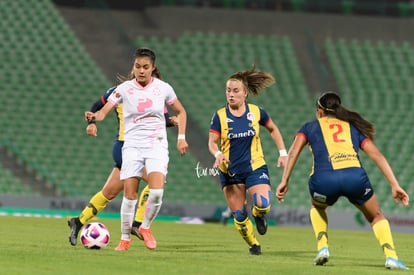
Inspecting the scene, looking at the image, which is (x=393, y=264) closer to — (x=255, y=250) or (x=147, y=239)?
(x=255, y=250)

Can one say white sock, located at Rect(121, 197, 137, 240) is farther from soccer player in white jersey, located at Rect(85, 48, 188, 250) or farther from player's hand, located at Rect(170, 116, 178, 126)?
player's hand, located at Rect(170, 116, 178, 126)

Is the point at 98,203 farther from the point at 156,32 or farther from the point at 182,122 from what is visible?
the point at 156,32

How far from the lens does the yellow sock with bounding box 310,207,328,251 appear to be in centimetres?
1058

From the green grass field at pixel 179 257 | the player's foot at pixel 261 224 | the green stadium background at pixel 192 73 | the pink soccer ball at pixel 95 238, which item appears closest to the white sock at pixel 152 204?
the green grass field at pixel 179 257

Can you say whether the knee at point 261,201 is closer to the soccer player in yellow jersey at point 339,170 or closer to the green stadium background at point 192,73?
the soccer player in yellow jersey at point 339,170

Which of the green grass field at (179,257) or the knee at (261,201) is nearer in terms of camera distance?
the green grass field at (179,257)

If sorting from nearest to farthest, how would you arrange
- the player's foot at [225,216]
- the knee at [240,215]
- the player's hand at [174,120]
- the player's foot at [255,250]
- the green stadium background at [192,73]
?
1. the player's foot at [255,250]
2. the knee at [240,215]
3. the player's hand at [174,120]
4. the player's foot at [225,216]
5. the green stadium background at [192,73]

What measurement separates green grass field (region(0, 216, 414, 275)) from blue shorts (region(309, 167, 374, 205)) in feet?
2.39

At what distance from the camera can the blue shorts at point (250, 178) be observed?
12918 millimetres

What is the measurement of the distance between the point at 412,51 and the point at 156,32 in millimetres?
8882

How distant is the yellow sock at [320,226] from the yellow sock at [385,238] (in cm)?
54

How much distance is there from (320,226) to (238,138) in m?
2.60

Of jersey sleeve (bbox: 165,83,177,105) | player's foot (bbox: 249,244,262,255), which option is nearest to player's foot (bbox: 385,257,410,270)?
player's foot (bbox: 249,244,262,255)

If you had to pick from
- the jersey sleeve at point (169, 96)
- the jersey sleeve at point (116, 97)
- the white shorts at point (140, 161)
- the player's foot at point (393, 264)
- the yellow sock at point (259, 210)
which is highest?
the jersey sleeve at point (169, 96)
